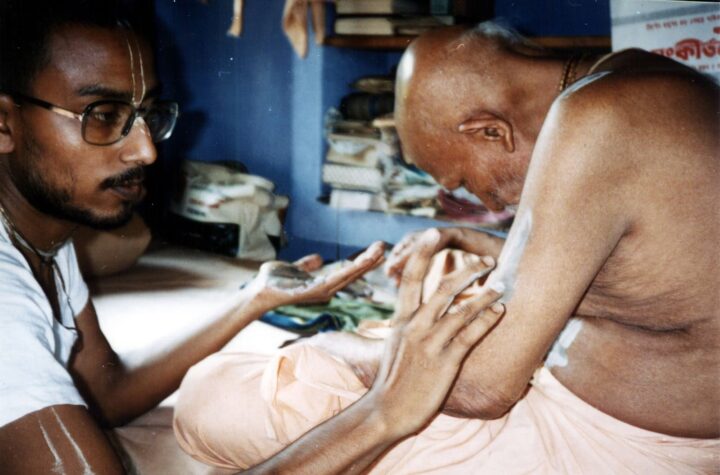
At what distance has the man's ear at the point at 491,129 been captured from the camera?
1.16 meters

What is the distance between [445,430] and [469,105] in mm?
603

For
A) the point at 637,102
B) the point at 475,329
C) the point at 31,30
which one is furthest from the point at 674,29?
the point at 31,30

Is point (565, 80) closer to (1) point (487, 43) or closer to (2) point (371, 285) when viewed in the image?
(1) point (487, 43)

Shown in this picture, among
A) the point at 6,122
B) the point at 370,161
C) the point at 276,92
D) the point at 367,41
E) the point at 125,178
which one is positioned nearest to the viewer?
the point at 6,122

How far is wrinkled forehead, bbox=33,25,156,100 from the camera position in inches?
42.6

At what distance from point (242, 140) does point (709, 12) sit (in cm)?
237

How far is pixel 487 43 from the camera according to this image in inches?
46.9

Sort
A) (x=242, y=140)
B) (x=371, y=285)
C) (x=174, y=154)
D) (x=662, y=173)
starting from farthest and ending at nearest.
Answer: (x=174, y=154), (x=242, y=140), (x=371, y=285), (x=662, y=173)

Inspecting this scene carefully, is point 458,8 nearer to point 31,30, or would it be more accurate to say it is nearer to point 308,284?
point 308,284

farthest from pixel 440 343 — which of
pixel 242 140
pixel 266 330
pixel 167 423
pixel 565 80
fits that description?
pixel 242 140

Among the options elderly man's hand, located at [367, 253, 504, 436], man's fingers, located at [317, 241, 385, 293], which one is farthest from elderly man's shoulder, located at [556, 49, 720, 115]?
man's fingers, located at [317, 241, 385, 293]

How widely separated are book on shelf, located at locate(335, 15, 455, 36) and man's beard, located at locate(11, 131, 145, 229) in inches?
75.2

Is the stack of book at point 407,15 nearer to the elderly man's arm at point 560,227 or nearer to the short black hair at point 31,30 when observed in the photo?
the short black hair at point 31,30

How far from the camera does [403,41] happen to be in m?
2.81
